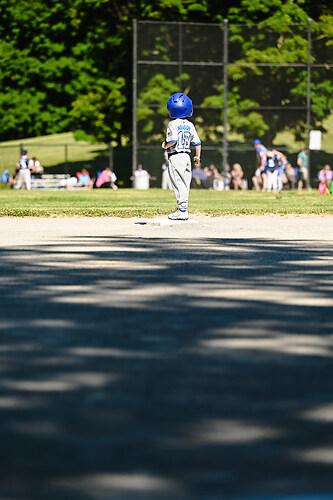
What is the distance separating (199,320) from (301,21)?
152 ft

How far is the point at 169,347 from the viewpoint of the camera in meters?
6.82

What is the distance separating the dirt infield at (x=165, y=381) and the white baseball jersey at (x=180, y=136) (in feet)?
20.1

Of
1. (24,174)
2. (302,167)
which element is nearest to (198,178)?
(302,167)

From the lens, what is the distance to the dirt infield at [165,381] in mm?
4215

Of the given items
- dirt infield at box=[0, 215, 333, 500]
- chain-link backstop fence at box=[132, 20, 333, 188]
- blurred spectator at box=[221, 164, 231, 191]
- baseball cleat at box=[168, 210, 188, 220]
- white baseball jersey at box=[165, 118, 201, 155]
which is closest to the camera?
dirt infield at box=[0, 215, 333, 500]

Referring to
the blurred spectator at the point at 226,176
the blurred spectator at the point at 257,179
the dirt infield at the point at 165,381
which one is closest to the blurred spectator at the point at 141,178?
the blurred spectator at the point at 226,176

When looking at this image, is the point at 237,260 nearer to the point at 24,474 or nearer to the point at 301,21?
the point at 24,474

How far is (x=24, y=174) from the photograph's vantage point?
1881 inches

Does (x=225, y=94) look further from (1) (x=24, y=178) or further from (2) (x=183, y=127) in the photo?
(2) (x=183, y=127)

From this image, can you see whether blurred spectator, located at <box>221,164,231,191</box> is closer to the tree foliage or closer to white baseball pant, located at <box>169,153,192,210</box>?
the tree foliage

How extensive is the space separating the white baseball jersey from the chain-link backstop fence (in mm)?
26310

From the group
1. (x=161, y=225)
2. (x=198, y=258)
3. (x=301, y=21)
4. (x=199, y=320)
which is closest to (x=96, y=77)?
(x=301, y=21)

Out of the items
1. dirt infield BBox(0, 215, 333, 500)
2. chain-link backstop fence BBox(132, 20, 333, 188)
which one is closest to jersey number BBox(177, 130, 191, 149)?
dirt infield BBox(0, 215, 333, 500)

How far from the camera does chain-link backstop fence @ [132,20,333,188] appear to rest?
44750 millimetres
